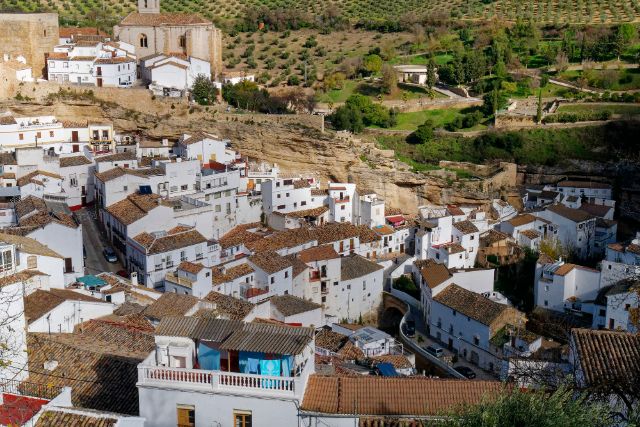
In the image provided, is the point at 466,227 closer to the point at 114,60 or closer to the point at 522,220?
the point at 522,220

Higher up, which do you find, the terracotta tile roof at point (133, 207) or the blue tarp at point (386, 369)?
the terracotta tile roof at point (133, 207)

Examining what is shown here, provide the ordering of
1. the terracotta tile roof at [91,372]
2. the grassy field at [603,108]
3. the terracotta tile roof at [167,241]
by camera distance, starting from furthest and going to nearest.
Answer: the grassy field at [603,108] → the terracotta tile roof at [167,241] → the terracotta tile roof at [91,372]

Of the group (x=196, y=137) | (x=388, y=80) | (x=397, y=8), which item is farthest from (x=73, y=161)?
(x=397, y=8)

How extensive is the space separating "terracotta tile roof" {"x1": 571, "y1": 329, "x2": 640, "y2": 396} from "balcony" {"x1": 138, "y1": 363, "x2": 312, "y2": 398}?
3.62 metres

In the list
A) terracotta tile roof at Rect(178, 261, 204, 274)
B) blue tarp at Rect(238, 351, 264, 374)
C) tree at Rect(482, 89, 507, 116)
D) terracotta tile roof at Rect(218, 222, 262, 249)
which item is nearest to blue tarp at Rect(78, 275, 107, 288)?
terracotta tile roof at Rect(178, 261, 204, 274)

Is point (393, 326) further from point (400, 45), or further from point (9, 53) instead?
point (400, 45)

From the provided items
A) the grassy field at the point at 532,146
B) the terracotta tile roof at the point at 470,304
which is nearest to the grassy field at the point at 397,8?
the grassy field at the point at 532,146

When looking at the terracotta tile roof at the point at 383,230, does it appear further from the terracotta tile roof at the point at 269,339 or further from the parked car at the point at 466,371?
the terracotta tile roof at the point at 269,339

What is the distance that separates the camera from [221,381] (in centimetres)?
1141

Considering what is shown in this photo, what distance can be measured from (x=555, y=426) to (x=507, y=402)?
2.01ft

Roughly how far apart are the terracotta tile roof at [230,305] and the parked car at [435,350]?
6.04 m

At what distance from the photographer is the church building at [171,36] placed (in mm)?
42625

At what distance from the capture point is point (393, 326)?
102 ft

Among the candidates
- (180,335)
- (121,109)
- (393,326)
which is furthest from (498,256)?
(180,335)
